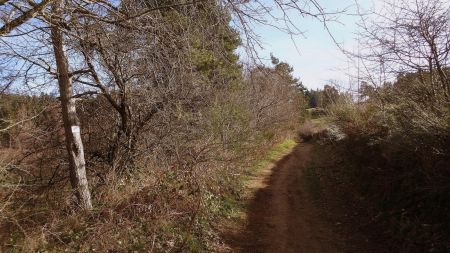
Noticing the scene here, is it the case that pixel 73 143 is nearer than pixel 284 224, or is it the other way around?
pixel 73 143

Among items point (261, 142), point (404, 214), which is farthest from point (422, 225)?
point (261, 142)

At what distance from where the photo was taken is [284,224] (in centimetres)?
903

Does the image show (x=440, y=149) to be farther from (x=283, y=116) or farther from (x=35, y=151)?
(x=283, y=116)

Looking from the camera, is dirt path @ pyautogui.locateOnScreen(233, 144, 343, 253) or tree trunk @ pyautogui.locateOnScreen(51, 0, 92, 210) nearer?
tree trunk @ pyautogui.locateOnScreen(51, 0, 92, 210)

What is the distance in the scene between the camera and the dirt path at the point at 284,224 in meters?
7.64

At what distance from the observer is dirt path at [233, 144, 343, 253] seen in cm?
764

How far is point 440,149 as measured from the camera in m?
7.39

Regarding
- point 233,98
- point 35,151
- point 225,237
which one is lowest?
point 225,237

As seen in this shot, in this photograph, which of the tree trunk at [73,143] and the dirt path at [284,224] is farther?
the dirt path at [284,224]

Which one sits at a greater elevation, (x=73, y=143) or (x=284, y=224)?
(x=73, y=143)

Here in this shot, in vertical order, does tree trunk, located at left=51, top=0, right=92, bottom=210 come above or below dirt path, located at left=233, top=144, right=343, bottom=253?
above

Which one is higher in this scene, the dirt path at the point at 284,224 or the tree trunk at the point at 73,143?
the tree trunk at the point at 73,143

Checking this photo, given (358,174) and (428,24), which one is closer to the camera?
(428,24)

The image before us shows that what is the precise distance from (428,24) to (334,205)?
5268mm
